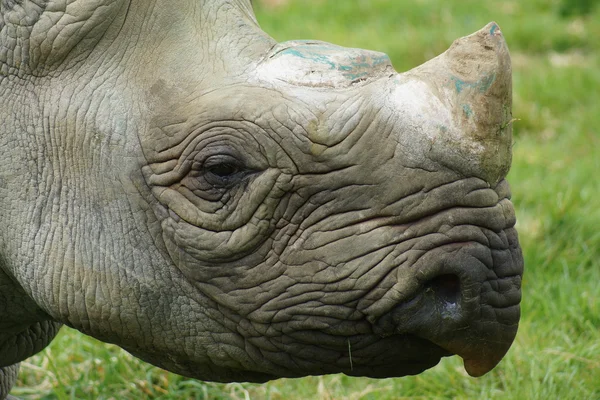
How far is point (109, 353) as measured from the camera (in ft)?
16.6

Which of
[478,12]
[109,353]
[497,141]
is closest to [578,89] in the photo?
[478,12]

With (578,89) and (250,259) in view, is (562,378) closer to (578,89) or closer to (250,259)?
(250,259)

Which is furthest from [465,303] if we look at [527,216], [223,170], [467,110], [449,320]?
[527,216]

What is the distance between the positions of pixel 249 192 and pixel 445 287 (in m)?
0.63

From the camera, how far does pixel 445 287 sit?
3047 mm

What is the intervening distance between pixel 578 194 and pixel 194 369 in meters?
3.72

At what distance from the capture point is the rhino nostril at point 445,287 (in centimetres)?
303

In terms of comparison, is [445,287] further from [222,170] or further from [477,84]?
[222,170]

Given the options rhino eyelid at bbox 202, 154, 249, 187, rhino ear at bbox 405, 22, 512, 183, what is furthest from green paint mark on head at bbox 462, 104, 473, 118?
rhino eyelid at bbox 202, 154, 249, 187

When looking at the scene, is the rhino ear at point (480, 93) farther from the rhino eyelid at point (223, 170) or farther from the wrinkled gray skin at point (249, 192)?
the rhino eyelid at point (223, 170)

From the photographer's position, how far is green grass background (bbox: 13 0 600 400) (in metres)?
4.77

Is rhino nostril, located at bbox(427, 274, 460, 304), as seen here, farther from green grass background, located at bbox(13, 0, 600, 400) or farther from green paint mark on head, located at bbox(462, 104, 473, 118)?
green grass background, located at bbox(13, 0, 600, 400)

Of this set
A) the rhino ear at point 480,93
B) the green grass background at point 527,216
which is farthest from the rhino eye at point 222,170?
the green grass background at point 527,216

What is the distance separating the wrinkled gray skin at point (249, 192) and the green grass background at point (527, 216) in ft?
4.65
